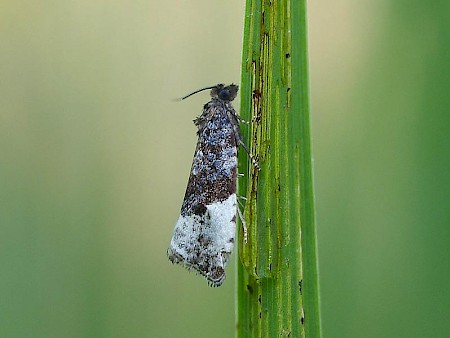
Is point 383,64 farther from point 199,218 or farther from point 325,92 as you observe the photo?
point 199,218

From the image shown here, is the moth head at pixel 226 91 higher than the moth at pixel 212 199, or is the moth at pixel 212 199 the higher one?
the moth head at pixel 226 91

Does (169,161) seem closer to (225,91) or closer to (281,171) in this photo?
(225,91)

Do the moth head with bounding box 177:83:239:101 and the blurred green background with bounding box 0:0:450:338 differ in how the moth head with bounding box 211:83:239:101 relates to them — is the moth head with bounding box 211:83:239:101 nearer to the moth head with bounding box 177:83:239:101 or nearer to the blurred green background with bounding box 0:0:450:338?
the moth head with bounding box 177:83:239:101

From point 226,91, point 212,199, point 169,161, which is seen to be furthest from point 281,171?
point 169,161

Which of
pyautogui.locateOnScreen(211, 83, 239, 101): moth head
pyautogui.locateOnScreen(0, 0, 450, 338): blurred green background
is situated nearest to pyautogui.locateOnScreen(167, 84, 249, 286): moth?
pyautogui.locateOnScreen(211, 83, 239, 101): moth head

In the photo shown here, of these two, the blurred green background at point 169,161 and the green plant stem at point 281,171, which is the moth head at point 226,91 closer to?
the blurred green background at point 169,161

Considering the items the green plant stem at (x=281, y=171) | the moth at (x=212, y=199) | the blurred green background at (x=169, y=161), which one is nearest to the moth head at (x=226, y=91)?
the moth at (x=212, y=199)
